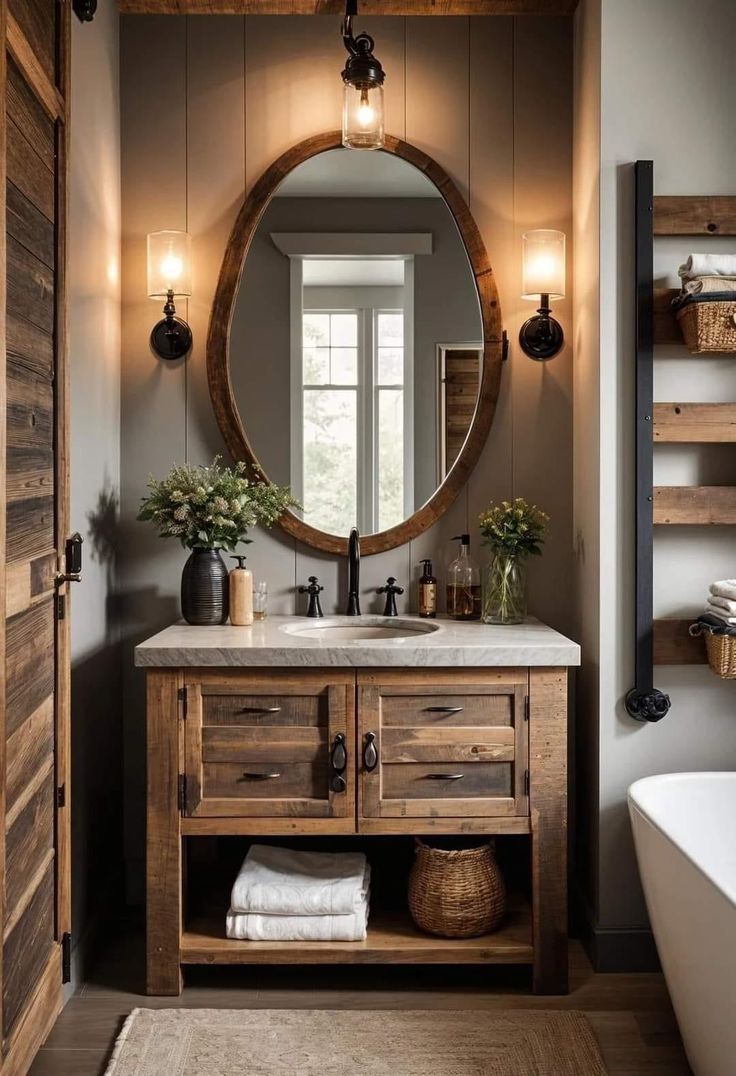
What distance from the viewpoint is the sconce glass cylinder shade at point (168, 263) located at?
276 cm

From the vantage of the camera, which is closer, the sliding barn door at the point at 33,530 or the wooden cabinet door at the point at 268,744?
the sliding barn door at the point at 33,530

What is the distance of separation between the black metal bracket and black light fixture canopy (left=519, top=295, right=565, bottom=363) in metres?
0.37

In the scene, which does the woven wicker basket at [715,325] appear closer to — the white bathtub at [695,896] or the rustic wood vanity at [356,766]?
the rustic wood vanity at [356,766]

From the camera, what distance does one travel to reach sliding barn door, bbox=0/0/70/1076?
6.12 feet

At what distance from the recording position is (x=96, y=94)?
2604 millimetres

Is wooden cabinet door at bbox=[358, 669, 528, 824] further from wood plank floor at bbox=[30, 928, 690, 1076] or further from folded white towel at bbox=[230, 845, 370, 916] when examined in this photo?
wood plank floor at bbox=[30, 928, 690, 1076]

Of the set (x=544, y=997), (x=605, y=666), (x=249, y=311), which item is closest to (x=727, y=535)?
(x=605, y=666)

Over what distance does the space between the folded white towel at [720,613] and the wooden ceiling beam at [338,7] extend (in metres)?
1.75

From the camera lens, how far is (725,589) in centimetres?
238

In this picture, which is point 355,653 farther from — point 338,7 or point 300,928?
point 338,7

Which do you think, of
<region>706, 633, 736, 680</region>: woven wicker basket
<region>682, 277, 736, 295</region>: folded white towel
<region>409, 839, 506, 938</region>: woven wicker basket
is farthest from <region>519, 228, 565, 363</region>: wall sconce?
<region>409, 839, 506, 938</region>: woven wicker basket

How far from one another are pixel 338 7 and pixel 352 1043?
272 centimetres

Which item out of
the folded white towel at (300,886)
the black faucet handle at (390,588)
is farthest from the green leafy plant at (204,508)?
the folded white towel at (300,886)

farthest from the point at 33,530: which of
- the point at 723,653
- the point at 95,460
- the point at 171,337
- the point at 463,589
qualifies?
the point at 723,653
